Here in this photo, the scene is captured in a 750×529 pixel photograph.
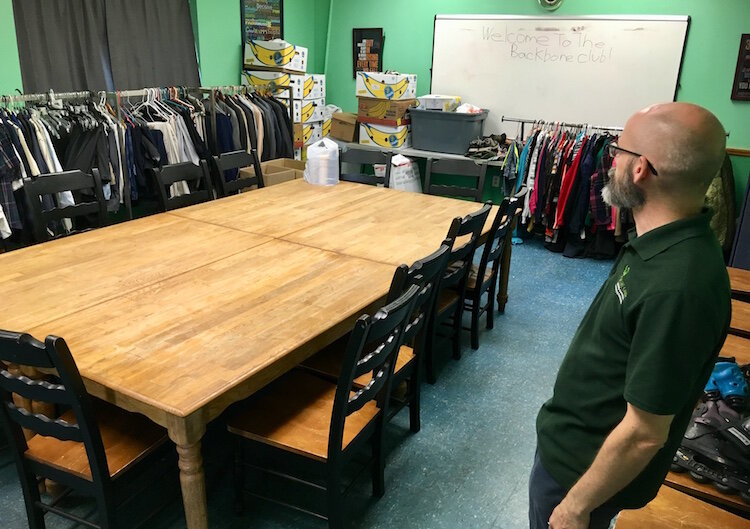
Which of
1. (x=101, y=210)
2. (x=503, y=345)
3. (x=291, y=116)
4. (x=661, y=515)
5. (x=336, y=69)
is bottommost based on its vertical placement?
(x=503, y=345)

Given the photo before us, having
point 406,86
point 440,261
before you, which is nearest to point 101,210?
point 440,261

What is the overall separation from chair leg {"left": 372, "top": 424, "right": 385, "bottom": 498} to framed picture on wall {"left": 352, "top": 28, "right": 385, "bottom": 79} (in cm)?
526

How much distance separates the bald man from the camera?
1.02 meters

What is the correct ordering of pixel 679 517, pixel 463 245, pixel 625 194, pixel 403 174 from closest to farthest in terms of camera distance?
pixel 625 194 → pixel 679 517 → pixel 463 245 → pixel 403 174

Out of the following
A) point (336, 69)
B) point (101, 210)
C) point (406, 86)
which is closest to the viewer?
point (101, 210)

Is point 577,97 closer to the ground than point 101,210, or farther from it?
farther from it

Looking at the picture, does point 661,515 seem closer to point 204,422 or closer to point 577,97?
point 204,422

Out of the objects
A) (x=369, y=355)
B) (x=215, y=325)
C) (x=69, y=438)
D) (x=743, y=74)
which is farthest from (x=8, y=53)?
(x=743, y=74)

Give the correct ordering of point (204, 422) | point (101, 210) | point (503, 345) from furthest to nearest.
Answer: point (503, 345) → point (101, 210) → point (204, 422)

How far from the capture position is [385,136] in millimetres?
6016

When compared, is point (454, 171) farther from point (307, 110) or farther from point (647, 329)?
point (647, 329)

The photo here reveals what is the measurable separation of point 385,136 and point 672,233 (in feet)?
16.8

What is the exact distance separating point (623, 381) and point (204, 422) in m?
1.02

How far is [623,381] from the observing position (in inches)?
45.5
